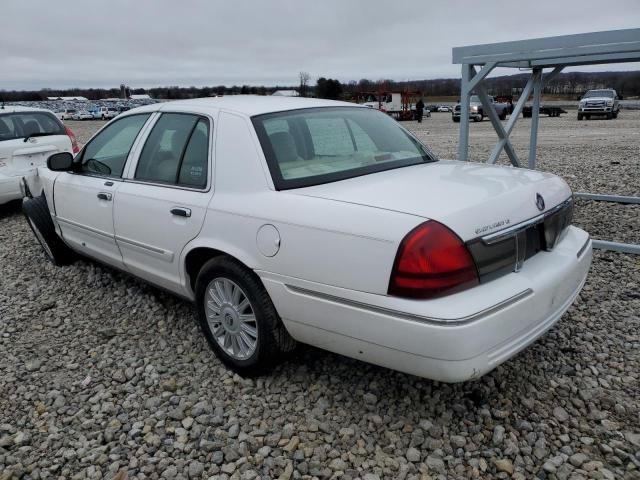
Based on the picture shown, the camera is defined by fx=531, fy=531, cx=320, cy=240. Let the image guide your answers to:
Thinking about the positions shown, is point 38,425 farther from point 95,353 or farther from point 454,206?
point 454,206

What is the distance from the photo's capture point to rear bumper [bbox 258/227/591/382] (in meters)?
2.22

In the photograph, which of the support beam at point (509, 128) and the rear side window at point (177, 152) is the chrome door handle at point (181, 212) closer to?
the rear side window at point (177, 152)

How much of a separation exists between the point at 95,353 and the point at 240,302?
4.17ft

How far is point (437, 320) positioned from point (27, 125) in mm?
7703

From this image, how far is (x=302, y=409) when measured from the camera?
114 inches

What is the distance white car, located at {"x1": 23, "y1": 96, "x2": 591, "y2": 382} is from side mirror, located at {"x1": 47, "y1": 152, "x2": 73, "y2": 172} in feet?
1.45

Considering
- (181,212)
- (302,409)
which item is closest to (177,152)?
(181,212)

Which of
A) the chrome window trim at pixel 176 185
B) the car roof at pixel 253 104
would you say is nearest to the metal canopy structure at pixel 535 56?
the car roof at pixel 253 104

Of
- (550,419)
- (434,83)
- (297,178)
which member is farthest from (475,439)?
(434,83)

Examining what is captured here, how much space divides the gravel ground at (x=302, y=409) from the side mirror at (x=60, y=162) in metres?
1.23

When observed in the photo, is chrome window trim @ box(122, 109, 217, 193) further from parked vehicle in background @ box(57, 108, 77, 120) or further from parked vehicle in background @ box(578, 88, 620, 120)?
parked vehicle in background @ box(57, 108, 77, 120)

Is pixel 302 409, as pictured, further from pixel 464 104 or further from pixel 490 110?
pixel 490 110

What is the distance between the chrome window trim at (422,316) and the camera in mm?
2199

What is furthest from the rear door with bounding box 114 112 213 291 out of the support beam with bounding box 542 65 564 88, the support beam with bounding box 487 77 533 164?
the support beam with bounding box 542 65 564 88
